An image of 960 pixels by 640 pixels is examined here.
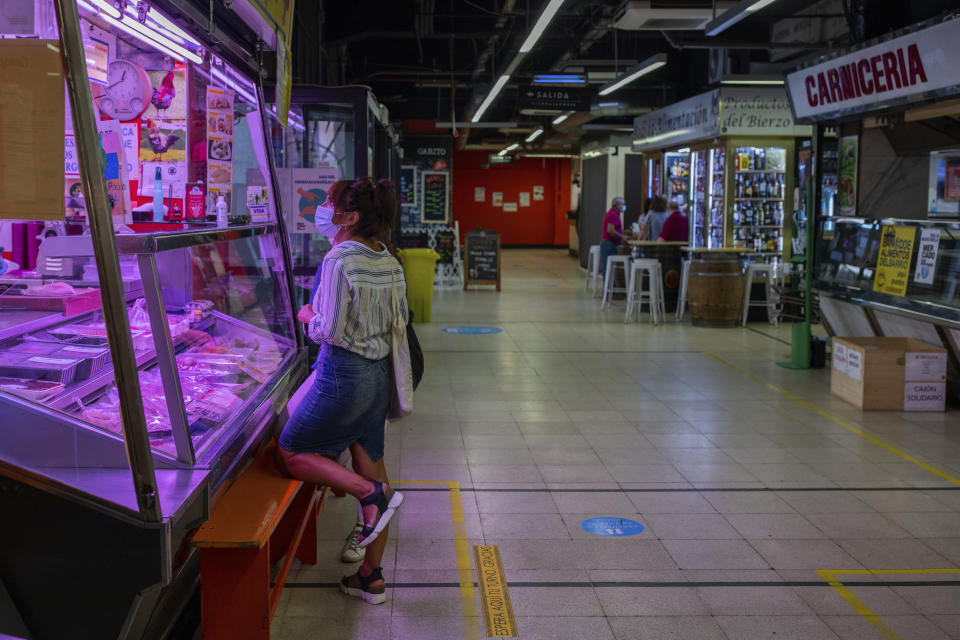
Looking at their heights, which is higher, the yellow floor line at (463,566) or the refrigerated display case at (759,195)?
the refrigerated display case at (759,195)

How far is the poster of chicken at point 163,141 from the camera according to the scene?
→ 12.7 ft

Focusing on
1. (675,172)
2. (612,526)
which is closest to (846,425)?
(612,526)

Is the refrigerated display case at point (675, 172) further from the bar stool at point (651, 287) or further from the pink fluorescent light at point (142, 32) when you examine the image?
the pink fluorescent light at point (142, 32)

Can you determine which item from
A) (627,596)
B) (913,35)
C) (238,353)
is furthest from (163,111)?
(913,35)

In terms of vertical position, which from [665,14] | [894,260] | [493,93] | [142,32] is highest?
[665,14]

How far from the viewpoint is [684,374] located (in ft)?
29.4

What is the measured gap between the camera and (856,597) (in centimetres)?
392

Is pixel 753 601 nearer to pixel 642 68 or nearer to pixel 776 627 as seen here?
pixel 776 627

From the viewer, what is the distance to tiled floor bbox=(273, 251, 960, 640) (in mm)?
3730

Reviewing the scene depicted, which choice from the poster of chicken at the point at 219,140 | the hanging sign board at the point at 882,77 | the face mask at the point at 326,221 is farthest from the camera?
the hanging sign board at the point at 882,77

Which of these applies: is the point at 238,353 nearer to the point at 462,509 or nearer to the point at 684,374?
the point at 462,509

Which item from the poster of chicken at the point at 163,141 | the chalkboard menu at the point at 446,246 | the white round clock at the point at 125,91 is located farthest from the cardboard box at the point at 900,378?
the chalkboard menu at the point at 446,246

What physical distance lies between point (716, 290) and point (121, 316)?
1042 centimetres

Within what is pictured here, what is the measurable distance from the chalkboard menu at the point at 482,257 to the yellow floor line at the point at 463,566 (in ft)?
38.7
